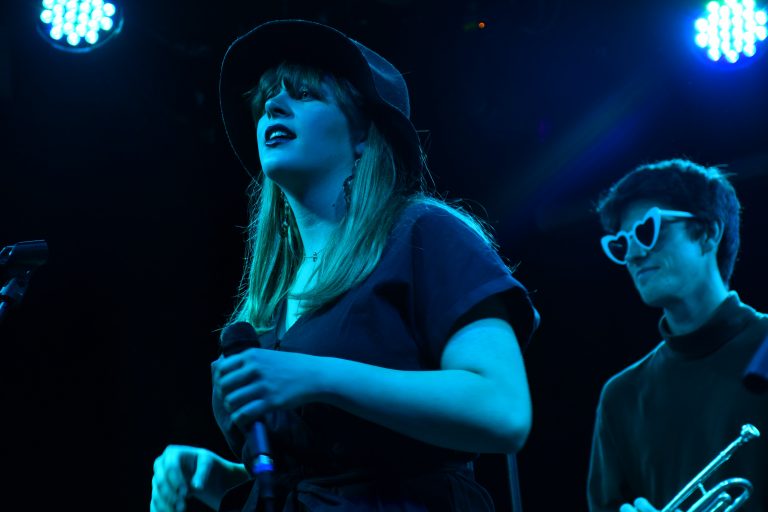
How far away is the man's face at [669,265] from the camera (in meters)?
4.21

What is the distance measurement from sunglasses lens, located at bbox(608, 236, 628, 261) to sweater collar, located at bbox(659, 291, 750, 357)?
583mm

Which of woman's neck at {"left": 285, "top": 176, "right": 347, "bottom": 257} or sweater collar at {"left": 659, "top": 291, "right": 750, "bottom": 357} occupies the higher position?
woman's neck at {"left": 285, "top": 176, "right": 347, "bottom": 257}

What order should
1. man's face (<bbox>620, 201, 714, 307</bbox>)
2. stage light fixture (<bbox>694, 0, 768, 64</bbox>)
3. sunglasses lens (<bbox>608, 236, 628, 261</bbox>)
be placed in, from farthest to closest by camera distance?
stage light fixture (<bbox>694, 0, 768, 64</bbox>) < sunglasses lens (<bbox>608, 236, 628, 261</bbox>) < man's face (<bbox>620, 201, 714, 307</bbox>)

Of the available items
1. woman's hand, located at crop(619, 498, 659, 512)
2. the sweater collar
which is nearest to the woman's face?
woman's hand, located at crop(619, 498, 659, 512)

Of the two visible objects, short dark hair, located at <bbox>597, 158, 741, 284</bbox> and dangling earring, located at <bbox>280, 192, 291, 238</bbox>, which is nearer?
dangling earring, located at <bbox>280, 192, 291, 238</bbox>

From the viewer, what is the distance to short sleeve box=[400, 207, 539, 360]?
Answer: 1594mm

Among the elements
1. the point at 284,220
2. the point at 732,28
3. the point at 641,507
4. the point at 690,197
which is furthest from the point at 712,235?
the point at 284,220

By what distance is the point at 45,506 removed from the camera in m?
4.72

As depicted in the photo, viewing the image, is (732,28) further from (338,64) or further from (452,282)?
(452,282)

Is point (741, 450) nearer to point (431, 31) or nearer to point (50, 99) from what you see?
point (431, 31)

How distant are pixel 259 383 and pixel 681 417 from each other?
2.98 metres

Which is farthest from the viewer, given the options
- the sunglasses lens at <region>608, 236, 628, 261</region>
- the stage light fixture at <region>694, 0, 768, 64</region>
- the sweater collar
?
the stage light fixture at <region>694, 0, 768, 64</region>

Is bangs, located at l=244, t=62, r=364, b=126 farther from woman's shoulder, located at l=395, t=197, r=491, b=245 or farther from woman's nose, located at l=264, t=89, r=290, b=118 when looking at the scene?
woman's shoulder, located at l=395, t=197, r=491, b=245

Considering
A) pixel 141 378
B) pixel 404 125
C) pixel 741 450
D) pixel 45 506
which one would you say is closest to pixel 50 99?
pixel 141 378
